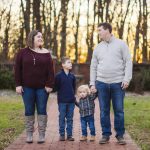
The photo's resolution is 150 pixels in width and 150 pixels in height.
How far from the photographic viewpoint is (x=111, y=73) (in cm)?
902

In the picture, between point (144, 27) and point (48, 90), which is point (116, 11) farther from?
point (48, 90)

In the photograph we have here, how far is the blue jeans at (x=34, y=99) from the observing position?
9141 millimetres

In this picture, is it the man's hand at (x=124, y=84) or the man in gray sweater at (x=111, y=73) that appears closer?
the man's hand at (x=124, y=84)

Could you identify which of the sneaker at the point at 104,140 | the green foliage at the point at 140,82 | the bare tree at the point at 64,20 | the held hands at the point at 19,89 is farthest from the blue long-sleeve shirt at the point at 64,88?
the bare tree at the point at 64,20

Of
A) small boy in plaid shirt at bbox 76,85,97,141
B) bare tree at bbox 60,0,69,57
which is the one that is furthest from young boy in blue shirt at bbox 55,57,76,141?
bare tree at bbox 60,0,69,57

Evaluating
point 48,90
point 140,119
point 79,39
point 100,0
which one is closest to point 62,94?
point 48,90

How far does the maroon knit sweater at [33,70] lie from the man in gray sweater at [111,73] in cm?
79

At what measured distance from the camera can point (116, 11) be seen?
40.7 m

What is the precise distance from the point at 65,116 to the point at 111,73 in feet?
4.30

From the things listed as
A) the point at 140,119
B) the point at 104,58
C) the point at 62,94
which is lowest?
the point at 140,119

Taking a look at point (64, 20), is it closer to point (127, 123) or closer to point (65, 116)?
point (127, 123)

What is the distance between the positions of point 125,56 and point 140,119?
4537 mm

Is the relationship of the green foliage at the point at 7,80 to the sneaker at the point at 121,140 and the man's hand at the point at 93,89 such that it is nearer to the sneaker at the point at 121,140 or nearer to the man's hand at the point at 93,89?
the man's hand at the point at 93,89

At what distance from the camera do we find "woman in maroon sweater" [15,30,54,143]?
29.8 ft
